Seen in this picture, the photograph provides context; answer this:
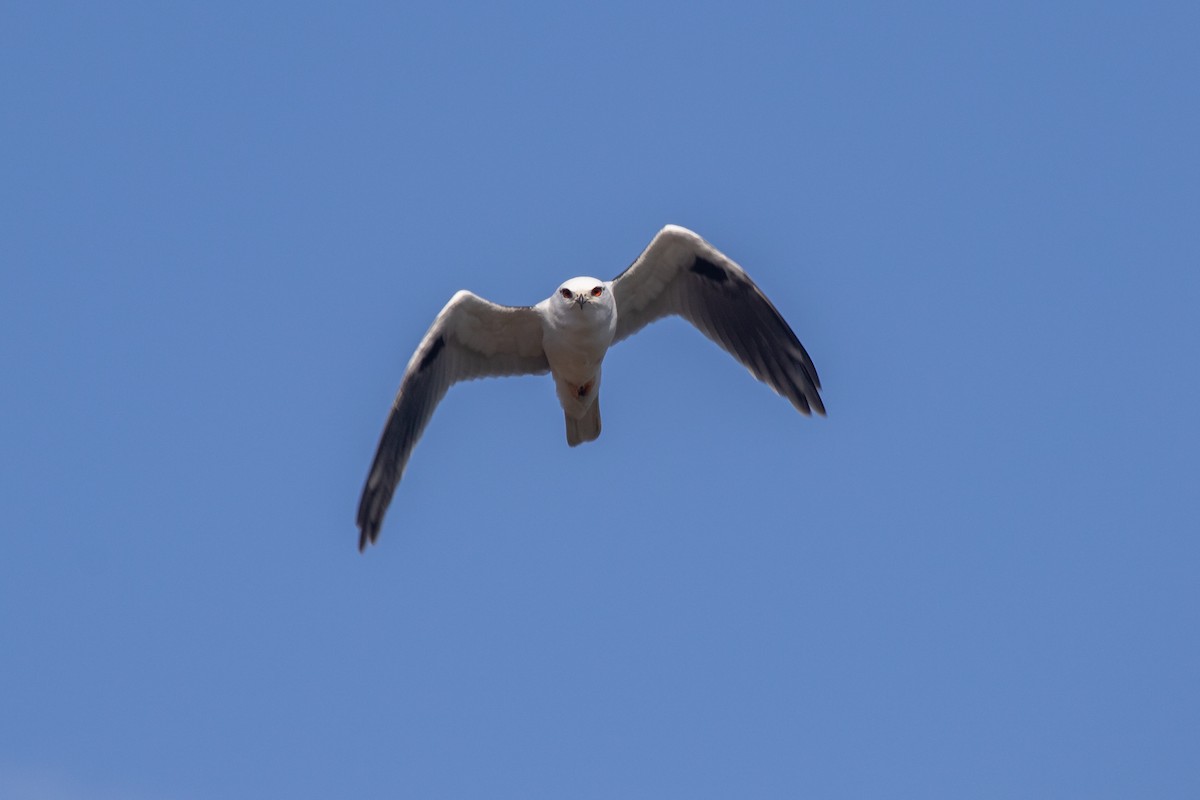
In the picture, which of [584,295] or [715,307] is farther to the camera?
[715,307]

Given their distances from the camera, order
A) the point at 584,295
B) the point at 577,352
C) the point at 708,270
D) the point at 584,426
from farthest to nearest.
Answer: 1. the point at 584,426
2. the point at 708,270
3. the point at 577,352
4. the point at 584,295

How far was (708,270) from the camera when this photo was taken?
50.1 feet

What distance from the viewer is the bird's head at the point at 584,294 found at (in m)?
14.0

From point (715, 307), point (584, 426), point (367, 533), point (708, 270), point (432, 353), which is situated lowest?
point (367, 533)

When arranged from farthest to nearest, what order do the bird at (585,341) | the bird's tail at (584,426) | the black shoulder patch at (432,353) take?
1. the bird's tail at (584,426)
2. the black shoulder patch at (432,353)
3. the bird at (585,341)

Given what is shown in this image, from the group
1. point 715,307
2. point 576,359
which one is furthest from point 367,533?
point 715,307

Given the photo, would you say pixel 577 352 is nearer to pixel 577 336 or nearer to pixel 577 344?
pixel 577 344

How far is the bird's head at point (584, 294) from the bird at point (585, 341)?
0.07 meters

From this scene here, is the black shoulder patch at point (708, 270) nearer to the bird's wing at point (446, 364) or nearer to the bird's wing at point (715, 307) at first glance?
the bird's wing at point (715, 307)

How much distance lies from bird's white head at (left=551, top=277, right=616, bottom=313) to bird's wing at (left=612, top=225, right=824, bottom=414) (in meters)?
0.89

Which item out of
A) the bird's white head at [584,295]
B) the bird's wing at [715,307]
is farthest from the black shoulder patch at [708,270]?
the bird's white head at [584,295]

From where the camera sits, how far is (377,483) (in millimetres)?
14695

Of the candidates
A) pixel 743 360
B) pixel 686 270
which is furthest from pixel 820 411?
pixel 686 270

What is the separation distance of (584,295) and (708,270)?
1.86 m
